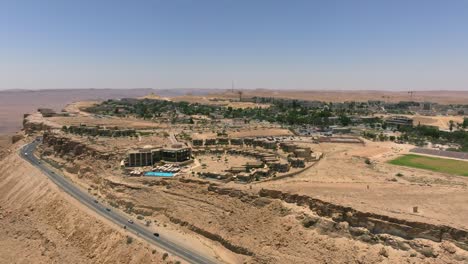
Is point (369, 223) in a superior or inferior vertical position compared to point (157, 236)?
superior

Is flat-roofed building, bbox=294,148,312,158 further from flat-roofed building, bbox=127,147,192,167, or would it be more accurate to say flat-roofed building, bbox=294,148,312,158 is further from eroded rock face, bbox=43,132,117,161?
eroded rock face, bbox=43,132,117,161

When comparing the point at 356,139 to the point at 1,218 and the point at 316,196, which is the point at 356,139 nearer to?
the point at 316,196

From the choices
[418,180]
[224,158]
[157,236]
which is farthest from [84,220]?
[418,180]

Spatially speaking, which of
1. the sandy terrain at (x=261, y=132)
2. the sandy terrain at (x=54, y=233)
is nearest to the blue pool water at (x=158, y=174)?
the sandy terrain at (x=54, y=233)

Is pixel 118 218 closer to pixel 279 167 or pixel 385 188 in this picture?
pixel 279 167

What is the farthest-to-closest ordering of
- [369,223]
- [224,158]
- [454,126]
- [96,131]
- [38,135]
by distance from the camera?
[454,126] → [38,135] → [96,131] → [224,158] → [369,223]

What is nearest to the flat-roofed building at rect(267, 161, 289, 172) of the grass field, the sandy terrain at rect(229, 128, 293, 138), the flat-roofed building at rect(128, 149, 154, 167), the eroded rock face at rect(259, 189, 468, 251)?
the eroded rock face at rect(259, 189, 468, 251)
